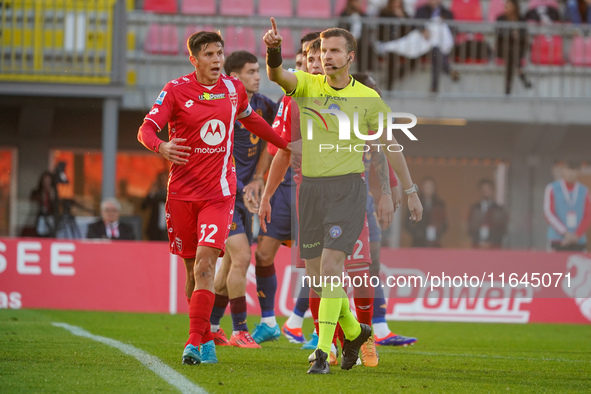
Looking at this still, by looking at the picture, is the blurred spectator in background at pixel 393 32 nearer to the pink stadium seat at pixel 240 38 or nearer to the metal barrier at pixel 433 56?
the metal barrier at pixel 433 56

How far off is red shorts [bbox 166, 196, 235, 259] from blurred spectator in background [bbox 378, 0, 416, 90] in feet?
31.2

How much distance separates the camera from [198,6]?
16.6 m

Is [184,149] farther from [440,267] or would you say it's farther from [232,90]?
[440,267]

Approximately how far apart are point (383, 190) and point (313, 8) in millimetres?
11097

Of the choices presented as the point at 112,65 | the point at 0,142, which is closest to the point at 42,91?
the point at 112,65

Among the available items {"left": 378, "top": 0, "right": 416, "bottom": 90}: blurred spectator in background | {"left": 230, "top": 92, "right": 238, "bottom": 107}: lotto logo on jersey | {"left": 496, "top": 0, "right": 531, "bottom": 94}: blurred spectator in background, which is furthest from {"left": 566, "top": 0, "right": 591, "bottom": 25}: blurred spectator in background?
{"left": 230, "top": 92, "right": 238, "bottom": 107}: lotto logo on jersey

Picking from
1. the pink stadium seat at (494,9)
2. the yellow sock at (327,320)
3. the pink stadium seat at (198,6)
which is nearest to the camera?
the yellow sock at (327,320)

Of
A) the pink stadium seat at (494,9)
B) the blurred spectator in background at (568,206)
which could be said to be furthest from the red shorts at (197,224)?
the pink stadium seat at (494,9)

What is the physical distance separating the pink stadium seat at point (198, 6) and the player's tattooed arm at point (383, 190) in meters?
10.3

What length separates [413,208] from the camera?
5910 mm

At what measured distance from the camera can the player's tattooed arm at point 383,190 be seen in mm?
6160

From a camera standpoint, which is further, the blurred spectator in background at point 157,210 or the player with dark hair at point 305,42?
the blurred spectator in background at point 157,210

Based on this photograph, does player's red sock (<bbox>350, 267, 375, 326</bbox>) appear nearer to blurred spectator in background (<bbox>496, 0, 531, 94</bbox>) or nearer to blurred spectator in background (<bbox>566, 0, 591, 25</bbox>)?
blurred spectator in background (<bbox>496, 0, 531, 94</bbox>)

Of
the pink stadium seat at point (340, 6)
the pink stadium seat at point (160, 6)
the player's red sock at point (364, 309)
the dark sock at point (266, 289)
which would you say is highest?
the pink stadium seat at point (340, 6)
